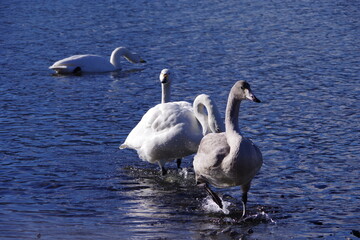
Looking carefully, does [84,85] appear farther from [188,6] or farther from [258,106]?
[188,6]

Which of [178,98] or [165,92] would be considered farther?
[178,98]

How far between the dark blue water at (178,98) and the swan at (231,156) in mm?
499

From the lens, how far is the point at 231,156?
781 cm

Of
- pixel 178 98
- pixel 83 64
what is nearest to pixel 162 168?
pixel 178 98

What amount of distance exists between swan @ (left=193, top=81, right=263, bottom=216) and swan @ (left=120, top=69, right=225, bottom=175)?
130 cm

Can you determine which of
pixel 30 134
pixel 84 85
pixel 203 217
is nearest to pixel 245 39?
pixel 84 85

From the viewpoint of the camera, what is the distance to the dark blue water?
8.24m

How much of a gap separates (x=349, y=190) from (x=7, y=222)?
13.3ft

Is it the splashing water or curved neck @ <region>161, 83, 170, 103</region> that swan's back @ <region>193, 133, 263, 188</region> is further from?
curved neck @ <region>161, 83, 170, 103</region>

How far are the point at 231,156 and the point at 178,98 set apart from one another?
6.58 m

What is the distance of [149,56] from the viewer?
64.7 ft

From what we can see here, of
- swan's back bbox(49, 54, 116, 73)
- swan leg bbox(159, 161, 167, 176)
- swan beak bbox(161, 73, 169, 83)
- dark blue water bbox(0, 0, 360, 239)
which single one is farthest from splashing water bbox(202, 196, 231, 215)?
swan's back bbox(49, 54, 116, 73)

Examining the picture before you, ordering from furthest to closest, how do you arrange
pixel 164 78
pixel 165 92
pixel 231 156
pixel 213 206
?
pixel 165 92 < pixel 164 78 < pixel 213 206 < pixel 231 156

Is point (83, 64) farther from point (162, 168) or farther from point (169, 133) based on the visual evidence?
point (169, 133)
